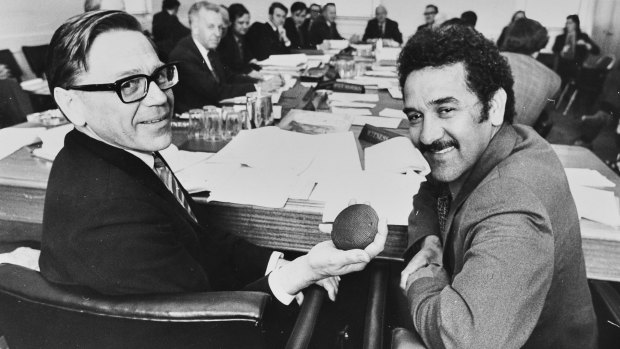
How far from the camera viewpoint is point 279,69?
156 inches

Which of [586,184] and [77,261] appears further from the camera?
[586,184]

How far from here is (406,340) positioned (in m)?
0.92

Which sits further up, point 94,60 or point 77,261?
point 94,60

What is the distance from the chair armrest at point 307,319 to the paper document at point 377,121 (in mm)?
1281

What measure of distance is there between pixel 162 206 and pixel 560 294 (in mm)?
820

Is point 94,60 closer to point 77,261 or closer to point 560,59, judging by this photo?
point 77,261

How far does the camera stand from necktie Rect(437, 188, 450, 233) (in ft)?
4.25

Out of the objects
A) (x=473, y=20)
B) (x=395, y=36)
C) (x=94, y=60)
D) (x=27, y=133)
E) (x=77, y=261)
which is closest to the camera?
(x=77, y=261)

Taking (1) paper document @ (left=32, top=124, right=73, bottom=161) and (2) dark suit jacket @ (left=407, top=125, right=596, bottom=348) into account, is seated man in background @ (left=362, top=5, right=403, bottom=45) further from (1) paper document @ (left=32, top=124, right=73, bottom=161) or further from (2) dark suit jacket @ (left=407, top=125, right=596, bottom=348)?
(2) dark suit jacket @ (left=407, top=125, right=596, bottom=348)

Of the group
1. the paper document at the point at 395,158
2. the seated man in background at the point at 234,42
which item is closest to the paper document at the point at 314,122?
the paper document at the point at 395,158

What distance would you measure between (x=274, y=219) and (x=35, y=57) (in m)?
4.36

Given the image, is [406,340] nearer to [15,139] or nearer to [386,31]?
[15,139]

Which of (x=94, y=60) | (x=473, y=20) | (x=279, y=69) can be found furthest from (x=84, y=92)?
(x=473, y=20)

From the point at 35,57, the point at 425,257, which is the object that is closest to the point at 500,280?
the point at 425,257
